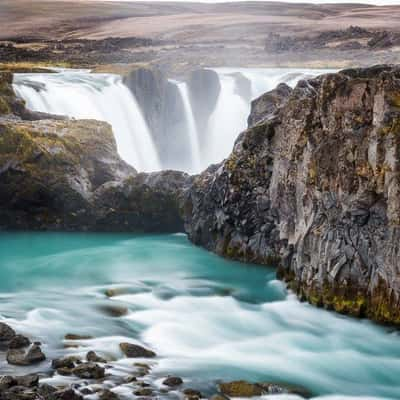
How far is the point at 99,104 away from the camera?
136 ft

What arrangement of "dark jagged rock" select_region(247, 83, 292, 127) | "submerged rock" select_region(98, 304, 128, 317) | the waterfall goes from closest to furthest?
"submerged rock" select_region(98, 304, 128, 317) < "dark jagged rock" select_region(247, 83, 292, 127) < the waterfall

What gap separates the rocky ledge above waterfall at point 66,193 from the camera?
102ft

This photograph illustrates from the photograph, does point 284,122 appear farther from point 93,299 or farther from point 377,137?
point 93,299

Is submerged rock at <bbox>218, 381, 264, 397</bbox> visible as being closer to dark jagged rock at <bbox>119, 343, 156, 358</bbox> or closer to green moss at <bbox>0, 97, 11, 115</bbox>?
dark jagged rock at <bbox>119, 343, 156, 358</bbox>

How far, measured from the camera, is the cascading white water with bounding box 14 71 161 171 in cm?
3962

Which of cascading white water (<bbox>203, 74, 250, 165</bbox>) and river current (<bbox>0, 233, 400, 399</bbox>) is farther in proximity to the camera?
cascading white water (<bbox>203, 74, 250, 165</bbox>)

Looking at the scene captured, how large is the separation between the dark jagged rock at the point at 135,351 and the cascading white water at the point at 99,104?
24.8m

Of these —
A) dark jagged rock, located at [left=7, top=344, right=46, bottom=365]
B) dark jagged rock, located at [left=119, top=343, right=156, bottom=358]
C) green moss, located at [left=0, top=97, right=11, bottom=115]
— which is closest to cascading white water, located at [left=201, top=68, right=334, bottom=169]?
green moss, located at [left=0, top=97, right=11, bottom=115]

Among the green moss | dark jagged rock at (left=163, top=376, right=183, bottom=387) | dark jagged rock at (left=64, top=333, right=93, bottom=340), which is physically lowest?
dark jagged rock at (left=64, top=333, right=93, bottom=340)

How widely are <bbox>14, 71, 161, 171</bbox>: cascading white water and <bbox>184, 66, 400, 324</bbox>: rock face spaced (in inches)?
655

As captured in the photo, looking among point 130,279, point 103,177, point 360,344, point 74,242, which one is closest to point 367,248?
point 360,344

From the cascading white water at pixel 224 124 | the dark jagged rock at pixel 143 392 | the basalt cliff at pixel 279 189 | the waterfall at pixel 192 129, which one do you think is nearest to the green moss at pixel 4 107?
the basalt cliff at pixel 279 189

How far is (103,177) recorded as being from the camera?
108ft

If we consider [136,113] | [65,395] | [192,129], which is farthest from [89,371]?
[192,129]
